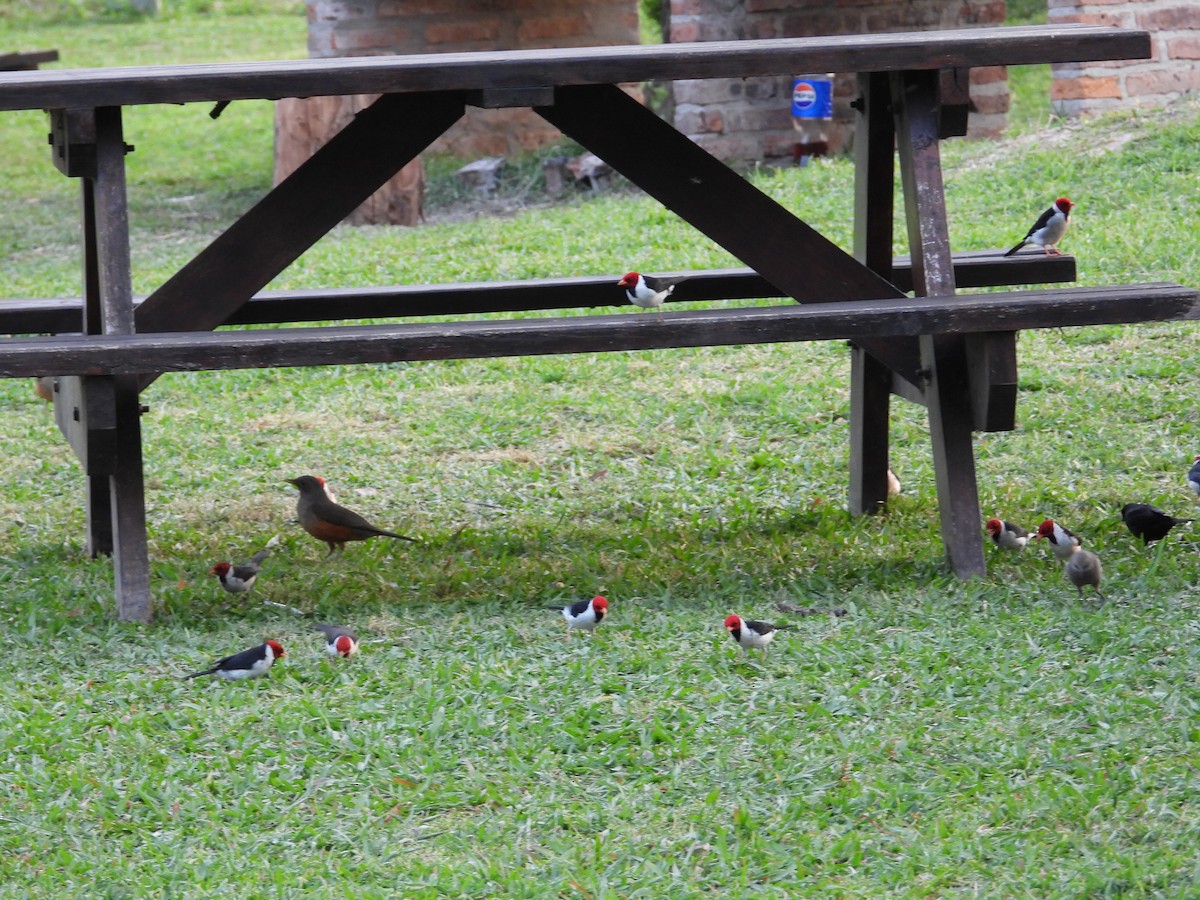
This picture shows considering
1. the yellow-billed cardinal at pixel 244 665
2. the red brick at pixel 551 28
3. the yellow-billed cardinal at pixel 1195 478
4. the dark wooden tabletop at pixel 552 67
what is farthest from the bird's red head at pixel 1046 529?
the red brick at pixel 551 28

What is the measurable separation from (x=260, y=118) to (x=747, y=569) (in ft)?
46.8

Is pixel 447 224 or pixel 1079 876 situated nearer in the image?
pixel 1079 876

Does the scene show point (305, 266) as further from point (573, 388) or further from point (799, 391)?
point (799, 391)

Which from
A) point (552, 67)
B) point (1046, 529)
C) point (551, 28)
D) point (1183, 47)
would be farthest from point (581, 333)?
point (551, 28)

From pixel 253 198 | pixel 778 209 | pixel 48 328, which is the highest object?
pixel 778 209

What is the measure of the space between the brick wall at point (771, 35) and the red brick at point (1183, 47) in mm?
1504

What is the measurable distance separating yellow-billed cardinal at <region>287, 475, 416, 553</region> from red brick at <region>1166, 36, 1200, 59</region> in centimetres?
833

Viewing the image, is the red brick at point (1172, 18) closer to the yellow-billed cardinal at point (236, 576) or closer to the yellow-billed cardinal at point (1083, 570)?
the yellow-billed cardinal at point (1083, 570)

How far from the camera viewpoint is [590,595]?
196 inches

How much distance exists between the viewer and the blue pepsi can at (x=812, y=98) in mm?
12141

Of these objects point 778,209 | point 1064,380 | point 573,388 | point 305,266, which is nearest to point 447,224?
point 305,266

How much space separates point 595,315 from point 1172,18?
26.4 feet

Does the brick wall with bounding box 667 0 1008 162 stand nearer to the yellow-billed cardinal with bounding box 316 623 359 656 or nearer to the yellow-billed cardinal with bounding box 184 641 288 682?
the yellow-billed cardinal with bounding box 316 623 359 656

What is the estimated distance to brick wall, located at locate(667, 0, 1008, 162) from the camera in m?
12.4
